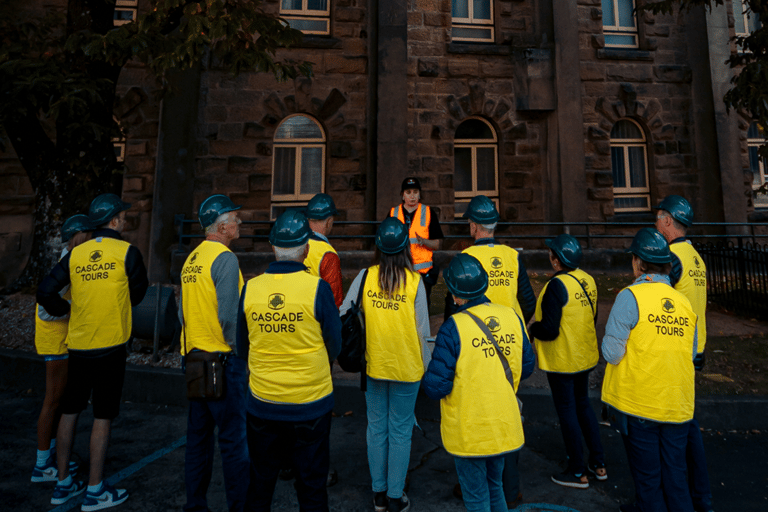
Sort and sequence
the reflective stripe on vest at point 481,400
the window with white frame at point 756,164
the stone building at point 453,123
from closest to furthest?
the reflective stripe on vest at point 481,400 < the stone building at point 453,123 < the window with white frame at point 756,164

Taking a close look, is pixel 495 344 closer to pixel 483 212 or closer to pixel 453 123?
pixel 483 212

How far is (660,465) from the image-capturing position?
2967 millimetres

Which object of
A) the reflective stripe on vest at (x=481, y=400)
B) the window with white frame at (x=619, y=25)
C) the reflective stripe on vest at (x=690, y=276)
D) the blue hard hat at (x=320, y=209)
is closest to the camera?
the reflective stripe on vest at (x=481, y=400)

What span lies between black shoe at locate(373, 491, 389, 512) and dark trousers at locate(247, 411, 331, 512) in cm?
81

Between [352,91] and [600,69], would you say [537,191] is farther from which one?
[352,91]

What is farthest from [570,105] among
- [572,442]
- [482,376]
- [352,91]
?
[482,376]

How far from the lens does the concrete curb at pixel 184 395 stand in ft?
16.6

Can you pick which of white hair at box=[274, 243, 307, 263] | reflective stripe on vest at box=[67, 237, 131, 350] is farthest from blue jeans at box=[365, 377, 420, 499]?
reflective stripe on vest at box=[67, 237, 131, 350]

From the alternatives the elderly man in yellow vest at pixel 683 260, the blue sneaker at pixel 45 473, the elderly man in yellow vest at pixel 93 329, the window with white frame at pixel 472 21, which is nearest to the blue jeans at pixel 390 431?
the elderly man in yellow vest at pixel 93 329

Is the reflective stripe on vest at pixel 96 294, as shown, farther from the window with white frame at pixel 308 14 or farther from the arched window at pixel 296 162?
the window with white frame at pixel 308 14

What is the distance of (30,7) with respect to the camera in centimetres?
1105

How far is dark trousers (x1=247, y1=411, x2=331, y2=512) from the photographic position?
2668 mm

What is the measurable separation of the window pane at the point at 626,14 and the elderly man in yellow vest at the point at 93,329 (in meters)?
14.4

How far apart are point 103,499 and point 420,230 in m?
3.56
